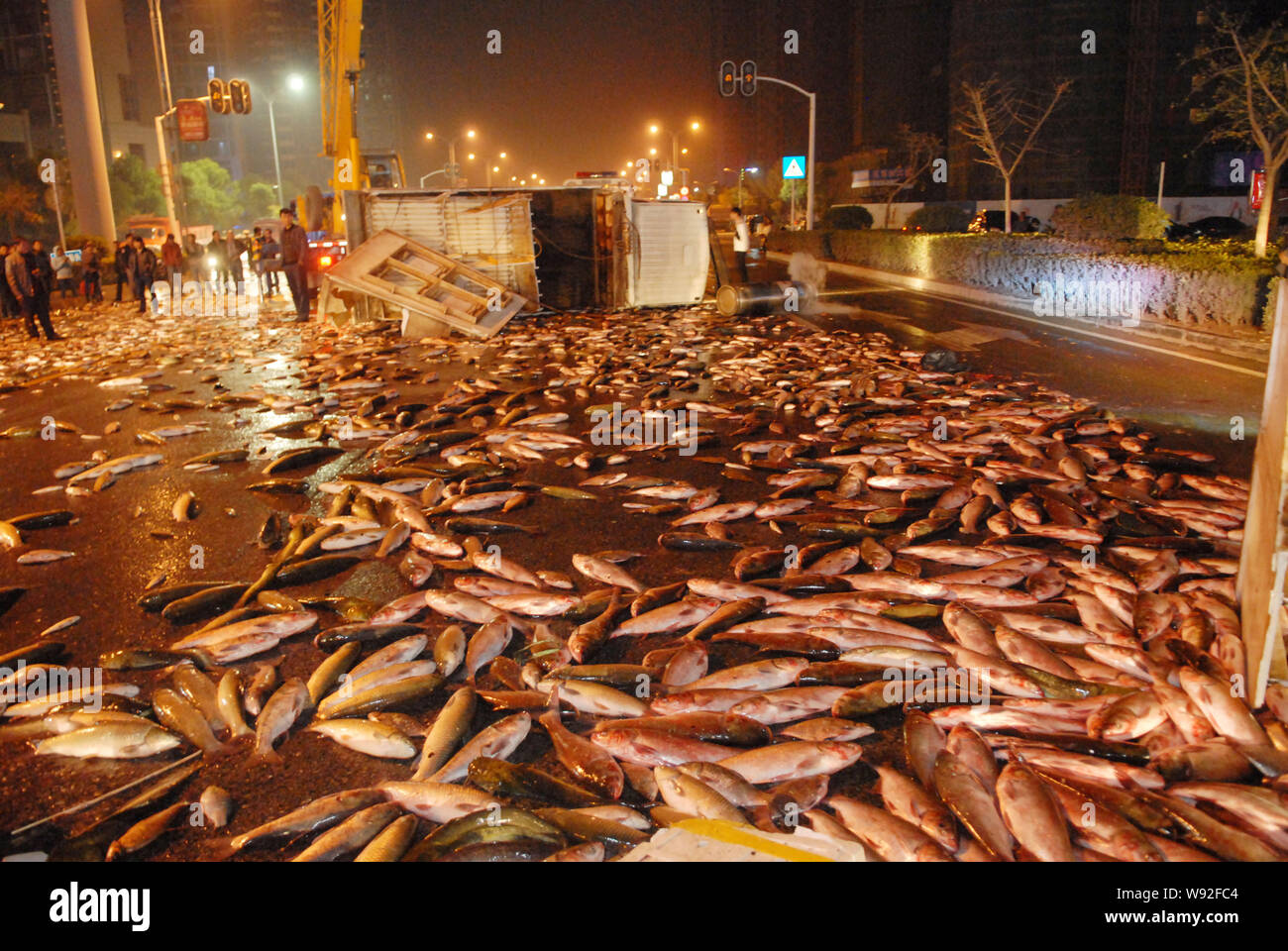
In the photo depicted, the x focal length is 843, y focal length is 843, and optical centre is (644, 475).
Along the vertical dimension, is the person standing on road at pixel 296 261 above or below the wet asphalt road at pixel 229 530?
above

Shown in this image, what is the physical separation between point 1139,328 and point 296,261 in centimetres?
1732

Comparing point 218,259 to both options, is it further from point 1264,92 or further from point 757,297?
point 1264,92

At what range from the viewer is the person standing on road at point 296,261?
727 inches

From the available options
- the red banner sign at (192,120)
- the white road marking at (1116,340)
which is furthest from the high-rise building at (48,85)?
the white road marking at (1116,340)

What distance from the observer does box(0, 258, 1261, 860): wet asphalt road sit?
3.29 metres

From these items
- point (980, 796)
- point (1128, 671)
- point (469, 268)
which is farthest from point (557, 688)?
point (469, 268)

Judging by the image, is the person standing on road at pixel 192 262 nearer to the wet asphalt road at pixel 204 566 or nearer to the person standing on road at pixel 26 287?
the person standing on road at pixel 26 287

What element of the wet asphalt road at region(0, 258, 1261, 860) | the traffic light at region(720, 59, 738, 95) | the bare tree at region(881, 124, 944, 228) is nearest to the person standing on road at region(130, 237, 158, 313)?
the wet asphalt road at region(0, 258, 1261, 860)

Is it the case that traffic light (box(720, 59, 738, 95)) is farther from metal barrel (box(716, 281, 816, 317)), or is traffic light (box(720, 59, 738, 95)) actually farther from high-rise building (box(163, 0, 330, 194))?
high-rise building (box(163, 0, 330, 194))

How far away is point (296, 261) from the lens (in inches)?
744

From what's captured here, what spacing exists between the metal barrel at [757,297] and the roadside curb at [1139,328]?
5088 millimetres

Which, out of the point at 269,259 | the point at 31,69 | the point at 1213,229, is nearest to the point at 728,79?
the point at 269,259

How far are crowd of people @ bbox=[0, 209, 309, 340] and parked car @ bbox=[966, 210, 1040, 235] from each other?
2843 centimetres

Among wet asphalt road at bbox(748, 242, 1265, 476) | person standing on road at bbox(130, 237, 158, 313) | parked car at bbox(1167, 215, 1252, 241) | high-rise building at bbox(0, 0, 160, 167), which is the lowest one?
wet asphalt road at bbox(748, 242, 1265, 476)
